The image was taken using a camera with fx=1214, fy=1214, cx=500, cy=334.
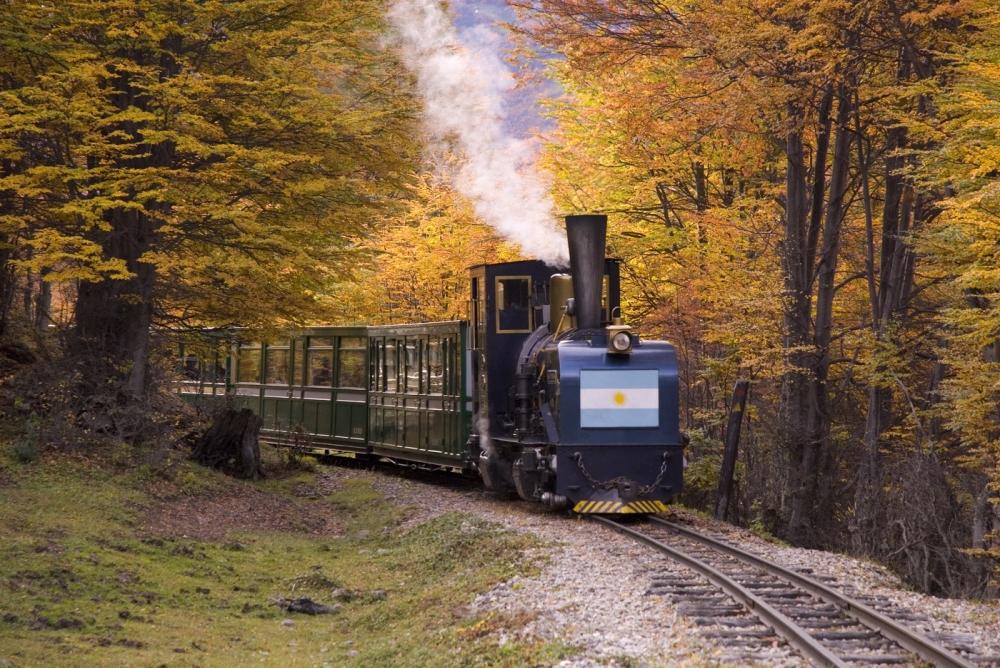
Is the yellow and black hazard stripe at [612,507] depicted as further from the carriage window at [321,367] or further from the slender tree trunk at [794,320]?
the carriage window at [321,367]

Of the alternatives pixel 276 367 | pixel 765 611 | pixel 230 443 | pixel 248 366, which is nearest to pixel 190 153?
pixel 230 443

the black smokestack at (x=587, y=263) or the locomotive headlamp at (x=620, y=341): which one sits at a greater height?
the black smokestack at (x=587, y=263)

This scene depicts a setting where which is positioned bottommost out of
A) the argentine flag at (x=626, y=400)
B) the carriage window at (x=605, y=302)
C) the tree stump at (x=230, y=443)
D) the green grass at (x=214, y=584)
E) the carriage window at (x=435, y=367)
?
the green grass at (x=214, y=584)

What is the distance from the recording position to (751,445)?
78.3 ft

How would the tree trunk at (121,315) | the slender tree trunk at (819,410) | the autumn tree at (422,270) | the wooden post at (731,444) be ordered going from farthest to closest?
1. the autumn tree at (422,270)
2. the wooden post at (731,444)
3. the slender tree trunk at (819,410)
4. the tree trunk at (121,315)

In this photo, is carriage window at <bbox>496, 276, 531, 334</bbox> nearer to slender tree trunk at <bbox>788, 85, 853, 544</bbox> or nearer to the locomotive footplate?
the locomotive footplate

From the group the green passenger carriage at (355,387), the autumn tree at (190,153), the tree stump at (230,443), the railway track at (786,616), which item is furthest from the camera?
the tree stump at (230,443)

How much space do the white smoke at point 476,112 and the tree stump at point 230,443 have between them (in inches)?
208

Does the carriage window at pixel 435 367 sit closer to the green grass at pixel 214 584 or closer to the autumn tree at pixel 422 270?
the green grass at pixel 214 584

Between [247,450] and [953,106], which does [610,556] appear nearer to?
[953,106]

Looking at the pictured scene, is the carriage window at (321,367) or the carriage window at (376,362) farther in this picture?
the carriage window at (321,367)

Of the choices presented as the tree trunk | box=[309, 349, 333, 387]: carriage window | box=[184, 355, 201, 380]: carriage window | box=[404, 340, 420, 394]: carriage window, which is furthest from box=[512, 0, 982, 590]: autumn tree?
box=[184, 355, 201, 380]: carriage window

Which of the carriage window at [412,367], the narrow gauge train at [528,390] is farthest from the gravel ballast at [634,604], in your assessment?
the carriage window at [412,367]

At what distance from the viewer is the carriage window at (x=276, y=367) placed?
26406mm
